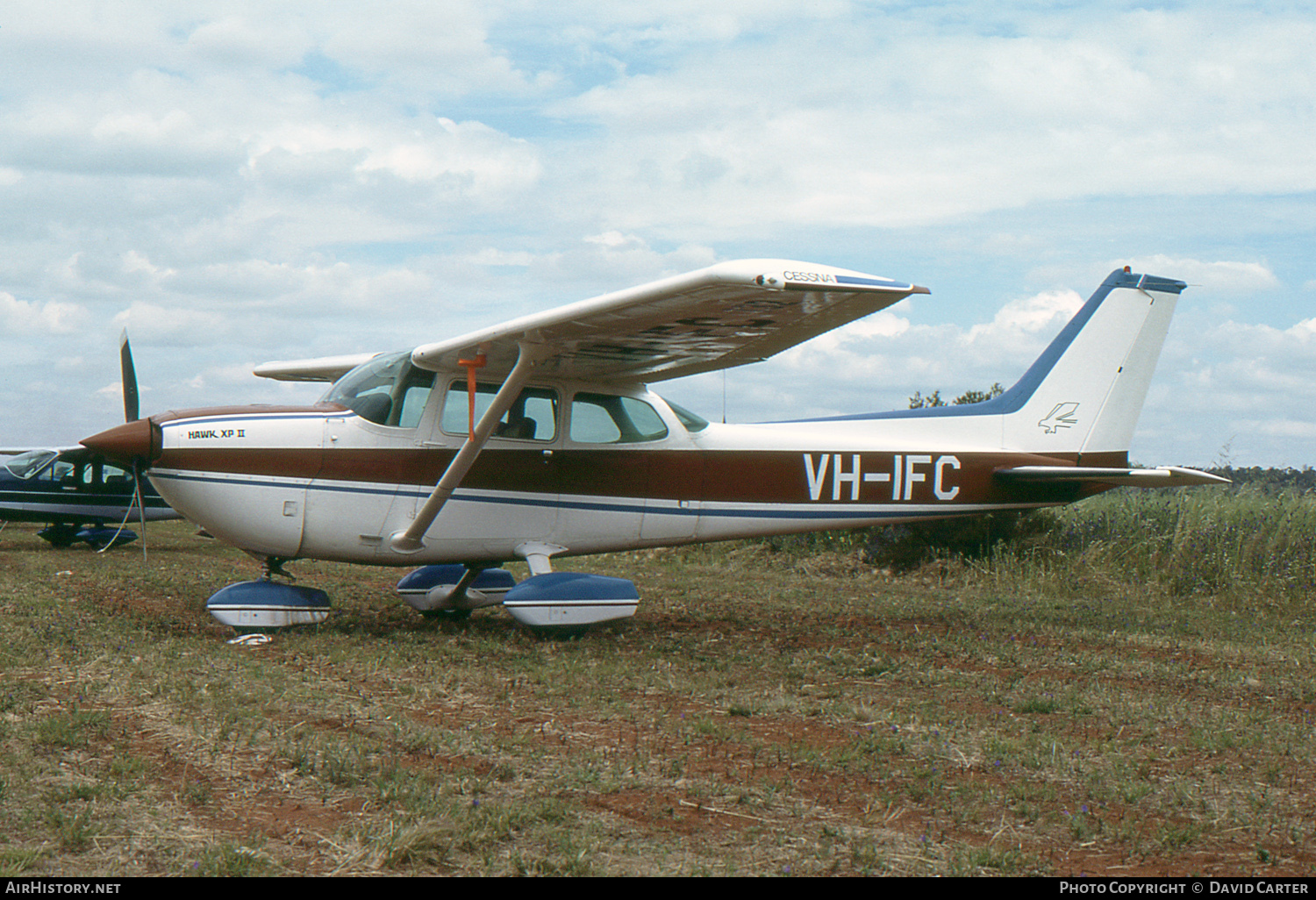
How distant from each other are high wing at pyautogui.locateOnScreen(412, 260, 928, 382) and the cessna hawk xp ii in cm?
2

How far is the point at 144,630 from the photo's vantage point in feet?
24.3

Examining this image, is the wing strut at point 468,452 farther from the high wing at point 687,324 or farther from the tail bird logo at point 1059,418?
the tail bird logo at point 1059,418

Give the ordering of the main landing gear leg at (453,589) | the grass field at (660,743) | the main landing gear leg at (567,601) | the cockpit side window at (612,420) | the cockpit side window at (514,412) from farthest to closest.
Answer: the main landing gear leg at (453,589)
the cockpit side window at (612,420)
the cockpit side window at (514,412)
the main landing gear leg at (567,601)
the grass field at (660,743)

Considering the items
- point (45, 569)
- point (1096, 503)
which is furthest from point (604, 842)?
point (1096, 503)

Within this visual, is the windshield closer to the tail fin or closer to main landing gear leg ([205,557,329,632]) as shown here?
main landing gear leg ([205,557,329,632])

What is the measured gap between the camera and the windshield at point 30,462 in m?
17.0

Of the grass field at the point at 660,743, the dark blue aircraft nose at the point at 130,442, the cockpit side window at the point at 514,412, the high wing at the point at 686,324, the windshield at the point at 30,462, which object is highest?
the high wing at the point at 686,324

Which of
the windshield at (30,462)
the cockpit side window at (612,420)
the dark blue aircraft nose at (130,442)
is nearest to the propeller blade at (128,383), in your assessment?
the dark blue aircraft nose at (130,442)

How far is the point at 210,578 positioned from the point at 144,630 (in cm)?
479

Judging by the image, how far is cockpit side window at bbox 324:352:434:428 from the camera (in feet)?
25.8

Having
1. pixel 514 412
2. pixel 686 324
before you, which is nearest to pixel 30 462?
pixel 514 412

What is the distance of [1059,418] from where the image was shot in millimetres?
9945

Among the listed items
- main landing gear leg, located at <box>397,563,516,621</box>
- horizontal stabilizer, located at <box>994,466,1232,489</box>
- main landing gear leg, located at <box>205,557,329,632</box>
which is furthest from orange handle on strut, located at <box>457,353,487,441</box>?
horizontal stabilizer, located at <box>994,466,1232,489</box>

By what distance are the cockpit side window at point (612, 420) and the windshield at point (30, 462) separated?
518 inches
